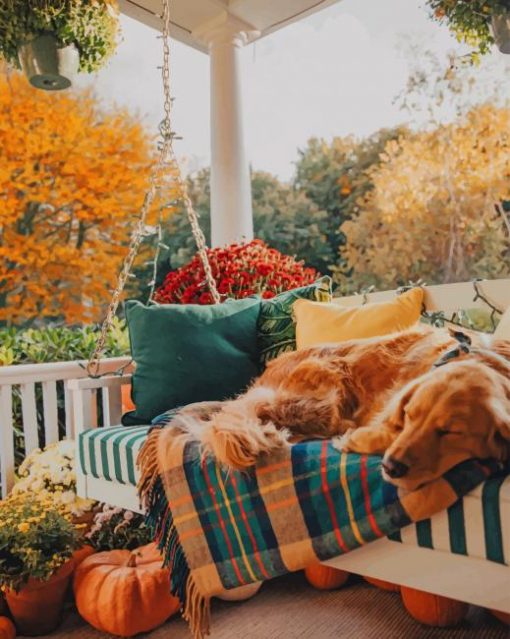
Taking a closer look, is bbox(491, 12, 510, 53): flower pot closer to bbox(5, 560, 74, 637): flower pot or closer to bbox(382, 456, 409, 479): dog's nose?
bbox(382, 456, 409, 479): dog's nose

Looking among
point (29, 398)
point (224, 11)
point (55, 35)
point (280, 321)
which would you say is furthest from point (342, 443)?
point (224, 11)

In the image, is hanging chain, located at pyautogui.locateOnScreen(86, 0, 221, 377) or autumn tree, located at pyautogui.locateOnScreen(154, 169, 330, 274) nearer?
hanging chain, located at pyautogui.locateOnScreen(86, 0, 221, 377)

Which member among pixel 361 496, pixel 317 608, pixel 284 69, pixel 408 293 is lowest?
pixel 317 608

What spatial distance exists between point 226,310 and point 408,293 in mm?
585

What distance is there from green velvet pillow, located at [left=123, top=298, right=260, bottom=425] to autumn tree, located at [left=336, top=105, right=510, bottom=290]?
1.39 metres

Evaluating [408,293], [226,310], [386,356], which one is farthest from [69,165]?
[386,356]

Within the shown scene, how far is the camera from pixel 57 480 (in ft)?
6.59

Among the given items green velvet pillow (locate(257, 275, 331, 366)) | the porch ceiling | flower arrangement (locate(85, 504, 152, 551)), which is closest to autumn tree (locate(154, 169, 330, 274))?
the porch ceiling

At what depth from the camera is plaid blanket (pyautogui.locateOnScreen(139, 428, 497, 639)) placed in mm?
967

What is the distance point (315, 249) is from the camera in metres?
3.49

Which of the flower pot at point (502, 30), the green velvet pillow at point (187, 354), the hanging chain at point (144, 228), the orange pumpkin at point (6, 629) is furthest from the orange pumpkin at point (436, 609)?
the flower pot at point (502, 30)

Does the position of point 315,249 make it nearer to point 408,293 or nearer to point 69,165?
point 69,165

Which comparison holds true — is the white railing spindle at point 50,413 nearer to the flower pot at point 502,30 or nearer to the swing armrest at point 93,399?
the swing armrest at point 93,399

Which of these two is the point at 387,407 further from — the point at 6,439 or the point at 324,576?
the point at 6,439
